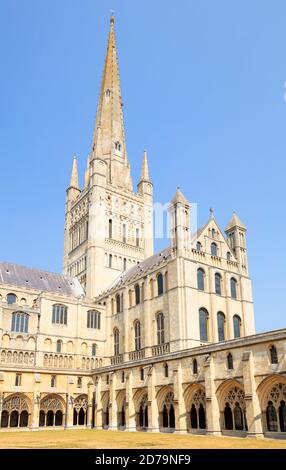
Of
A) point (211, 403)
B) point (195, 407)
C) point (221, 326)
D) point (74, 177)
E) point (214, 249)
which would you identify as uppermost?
point (74, 177)

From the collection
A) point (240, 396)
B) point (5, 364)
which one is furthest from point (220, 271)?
point (5, 364)

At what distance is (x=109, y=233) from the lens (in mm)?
71250

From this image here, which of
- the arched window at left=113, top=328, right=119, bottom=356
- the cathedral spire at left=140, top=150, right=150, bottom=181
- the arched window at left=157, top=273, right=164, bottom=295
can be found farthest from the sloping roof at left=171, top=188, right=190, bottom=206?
the cathedral spire at left=140, top=150, right=150, bottom=181

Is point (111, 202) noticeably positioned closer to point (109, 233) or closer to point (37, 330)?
point (109, 233)

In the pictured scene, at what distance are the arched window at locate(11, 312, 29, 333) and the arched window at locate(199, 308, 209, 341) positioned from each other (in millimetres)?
21985

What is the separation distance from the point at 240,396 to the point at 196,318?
1487cm

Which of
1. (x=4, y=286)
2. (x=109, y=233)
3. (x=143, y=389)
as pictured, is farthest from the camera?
(x=109, y=233)

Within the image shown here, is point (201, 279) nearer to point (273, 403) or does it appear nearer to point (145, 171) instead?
point (273, 403)

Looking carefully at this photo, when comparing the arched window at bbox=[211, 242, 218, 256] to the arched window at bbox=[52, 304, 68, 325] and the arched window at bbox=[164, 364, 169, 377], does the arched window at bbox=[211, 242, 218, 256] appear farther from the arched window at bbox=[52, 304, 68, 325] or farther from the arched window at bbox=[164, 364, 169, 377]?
the arched window at bbox=[52, 304, 68, 325]

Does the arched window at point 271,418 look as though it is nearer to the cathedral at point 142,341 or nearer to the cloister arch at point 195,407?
the cathedral at point 142,341

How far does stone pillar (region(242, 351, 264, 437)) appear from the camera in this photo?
29553mm

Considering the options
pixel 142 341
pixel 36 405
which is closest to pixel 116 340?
pixel 142 341

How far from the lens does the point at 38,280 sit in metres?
63.2

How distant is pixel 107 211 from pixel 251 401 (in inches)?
1856
